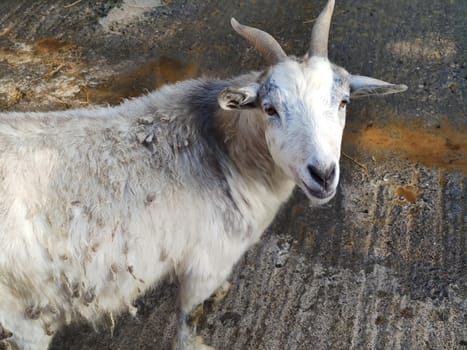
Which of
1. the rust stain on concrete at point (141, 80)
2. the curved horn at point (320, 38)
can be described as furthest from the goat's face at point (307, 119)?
the rust stain on concrete at point (141, 80)

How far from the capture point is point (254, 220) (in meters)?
3.48

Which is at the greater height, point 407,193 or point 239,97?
point 239,97

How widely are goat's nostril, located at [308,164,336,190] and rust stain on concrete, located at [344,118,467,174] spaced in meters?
2.53

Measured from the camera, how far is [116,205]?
3113mm

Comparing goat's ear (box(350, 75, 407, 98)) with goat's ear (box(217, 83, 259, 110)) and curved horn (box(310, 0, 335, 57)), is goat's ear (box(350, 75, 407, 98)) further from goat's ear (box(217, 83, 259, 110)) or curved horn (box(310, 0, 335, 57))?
goat's ear (box(217, 83, 259, 110))

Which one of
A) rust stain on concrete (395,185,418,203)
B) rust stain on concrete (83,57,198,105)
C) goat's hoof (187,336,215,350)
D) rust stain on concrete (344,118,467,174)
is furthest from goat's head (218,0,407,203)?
rust stain on concrete (83,57,198,105)

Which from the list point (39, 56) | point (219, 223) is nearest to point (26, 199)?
point (219, 223)

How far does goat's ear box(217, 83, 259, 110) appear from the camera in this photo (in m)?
3.00

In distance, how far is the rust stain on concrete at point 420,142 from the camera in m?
5.11

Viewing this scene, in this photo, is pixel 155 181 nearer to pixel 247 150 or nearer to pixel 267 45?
pixel 247 150

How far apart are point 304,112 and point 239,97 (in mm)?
397

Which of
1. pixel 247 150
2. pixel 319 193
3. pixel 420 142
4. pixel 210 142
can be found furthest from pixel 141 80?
pixel 319 193

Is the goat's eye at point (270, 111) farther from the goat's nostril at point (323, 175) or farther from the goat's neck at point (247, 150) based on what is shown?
the goat's nostril at point (323, 175)

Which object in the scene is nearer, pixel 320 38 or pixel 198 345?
pixel 320 38
